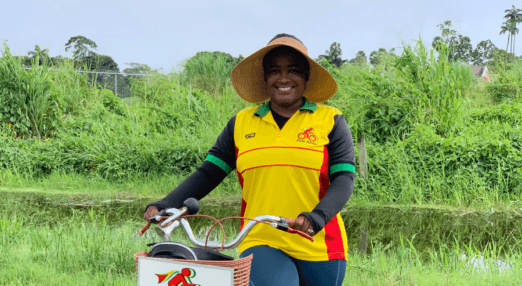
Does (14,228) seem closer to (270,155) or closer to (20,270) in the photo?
(20,270)

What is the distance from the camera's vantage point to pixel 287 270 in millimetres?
1876

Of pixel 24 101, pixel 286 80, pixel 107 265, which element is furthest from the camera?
pixel 24 101

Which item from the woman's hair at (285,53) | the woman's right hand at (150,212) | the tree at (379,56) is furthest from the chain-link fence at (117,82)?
the woman's right hand at (150,212)

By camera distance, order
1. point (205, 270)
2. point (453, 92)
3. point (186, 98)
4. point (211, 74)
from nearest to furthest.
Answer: point (205, 270) → point (453, 92) → point (186, 98) → point (211, 74)

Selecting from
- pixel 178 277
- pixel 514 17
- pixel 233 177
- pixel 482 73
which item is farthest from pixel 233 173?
pixel 514 17

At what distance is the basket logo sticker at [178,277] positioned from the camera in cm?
124

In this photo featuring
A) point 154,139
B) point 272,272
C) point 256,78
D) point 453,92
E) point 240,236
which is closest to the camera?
point 240,236

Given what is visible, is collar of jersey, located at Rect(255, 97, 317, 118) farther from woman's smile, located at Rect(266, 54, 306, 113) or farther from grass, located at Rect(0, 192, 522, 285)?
grass, located at Rect(0, 192, 522, 285)

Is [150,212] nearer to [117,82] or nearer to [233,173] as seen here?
[233,173]

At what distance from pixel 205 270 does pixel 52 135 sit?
10.4 m

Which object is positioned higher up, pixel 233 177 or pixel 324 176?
pixel 324 176

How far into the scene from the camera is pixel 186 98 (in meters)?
10.2

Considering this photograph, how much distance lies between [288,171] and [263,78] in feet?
2.03

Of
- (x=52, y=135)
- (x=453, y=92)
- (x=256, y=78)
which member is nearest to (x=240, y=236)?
(x=256, y=78)
